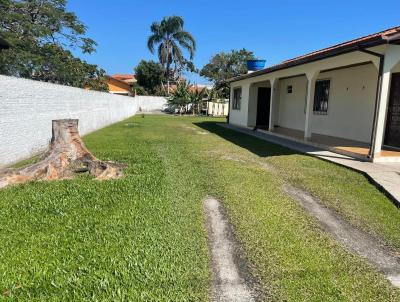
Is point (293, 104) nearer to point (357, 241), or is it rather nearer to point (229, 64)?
point (357, 241)

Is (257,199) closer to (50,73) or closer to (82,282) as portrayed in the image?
(82,282)

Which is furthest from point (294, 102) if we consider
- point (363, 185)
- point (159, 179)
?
point (159, 179)

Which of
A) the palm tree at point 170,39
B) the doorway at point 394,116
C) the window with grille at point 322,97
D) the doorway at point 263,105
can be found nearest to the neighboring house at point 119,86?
the palm tree at point 170,39

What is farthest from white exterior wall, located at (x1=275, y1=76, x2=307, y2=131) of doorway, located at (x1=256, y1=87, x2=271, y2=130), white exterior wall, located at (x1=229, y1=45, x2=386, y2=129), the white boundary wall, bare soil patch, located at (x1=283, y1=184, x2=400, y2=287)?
bare soil patch, located at (x1=283, y1=184, x2=400, y2=287)

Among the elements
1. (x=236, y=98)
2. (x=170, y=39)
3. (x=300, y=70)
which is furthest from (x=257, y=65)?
(x=170, y=39)

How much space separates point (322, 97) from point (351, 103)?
192cm

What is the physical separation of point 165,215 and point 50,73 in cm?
2598

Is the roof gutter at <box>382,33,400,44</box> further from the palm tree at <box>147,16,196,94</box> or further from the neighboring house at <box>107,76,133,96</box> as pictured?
the neighboring house at <box>107,76,133,96</box>

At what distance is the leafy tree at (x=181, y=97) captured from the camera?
35.9 meters

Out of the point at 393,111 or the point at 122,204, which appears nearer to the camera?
the point at 122,204

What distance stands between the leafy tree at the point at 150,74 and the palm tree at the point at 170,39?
30.6ft

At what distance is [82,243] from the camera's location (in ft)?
11.4

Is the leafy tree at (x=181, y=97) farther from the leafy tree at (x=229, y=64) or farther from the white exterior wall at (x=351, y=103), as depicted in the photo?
the white exterior wall at (x=351, y=103)

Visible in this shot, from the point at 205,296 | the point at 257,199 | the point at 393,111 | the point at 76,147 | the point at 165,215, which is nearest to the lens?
the point at 205,296
